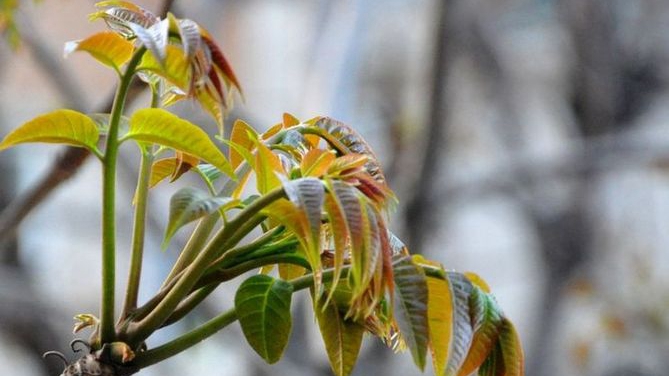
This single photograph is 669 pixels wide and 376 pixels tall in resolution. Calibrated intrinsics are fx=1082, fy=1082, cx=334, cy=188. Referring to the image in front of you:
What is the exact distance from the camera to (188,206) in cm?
65

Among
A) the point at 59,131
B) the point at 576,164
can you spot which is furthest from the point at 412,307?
the point at 576,164

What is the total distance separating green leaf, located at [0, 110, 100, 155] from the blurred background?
2.77 feet

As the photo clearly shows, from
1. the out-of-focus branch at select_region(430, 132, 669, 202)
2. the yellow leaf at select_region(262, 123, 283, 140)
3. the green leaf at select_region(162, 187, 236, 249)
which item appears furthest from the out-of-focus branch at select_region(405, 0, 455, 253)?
the green leaf at select_region(162, 187, 236, 249)

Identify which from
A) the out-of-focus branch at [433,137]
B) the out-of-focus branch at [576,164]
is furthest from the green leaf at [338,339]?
the out-of-focus branch at [576,164]

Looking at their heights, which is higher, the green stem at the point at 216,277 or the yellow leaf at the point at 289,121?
the yellow leaf at the point at 289,121

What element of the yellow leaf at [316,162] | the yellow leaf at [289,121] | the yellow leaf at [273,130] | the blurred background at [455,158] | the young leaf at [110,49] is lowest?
the blurred background at [455,158]

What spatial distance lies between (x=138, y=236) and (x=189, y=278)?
0.27 feet

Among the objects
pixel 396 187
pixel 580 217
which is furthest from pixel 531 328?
pixel 396 187

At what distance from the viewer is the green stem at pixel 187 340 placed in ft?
2.31

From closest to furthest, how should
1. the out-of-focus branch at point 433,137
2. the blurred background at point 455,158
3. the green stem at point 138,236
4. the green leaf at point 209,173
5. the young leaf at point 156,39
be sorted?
the young leaf at point 156,39
the green stem at point 138,236
the green leaf at point 209,173
the out-of-focus branch at point 433,137
the blurred background at point 455,158

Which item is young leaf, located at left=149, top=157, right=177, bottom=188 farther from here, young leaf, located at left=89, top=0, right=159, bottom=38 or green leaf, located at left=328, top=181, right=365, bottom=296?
green leaf, located at left=328, top=181, right=365, bottom=296

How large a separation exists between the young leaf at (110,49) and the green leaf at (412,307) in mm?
226

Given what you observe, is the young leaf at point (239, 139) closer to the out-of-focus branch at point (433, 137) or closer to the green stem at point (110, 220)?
the green stem at point (110, 220)

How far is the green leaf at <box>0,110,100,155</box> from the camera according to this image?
2.24ft
